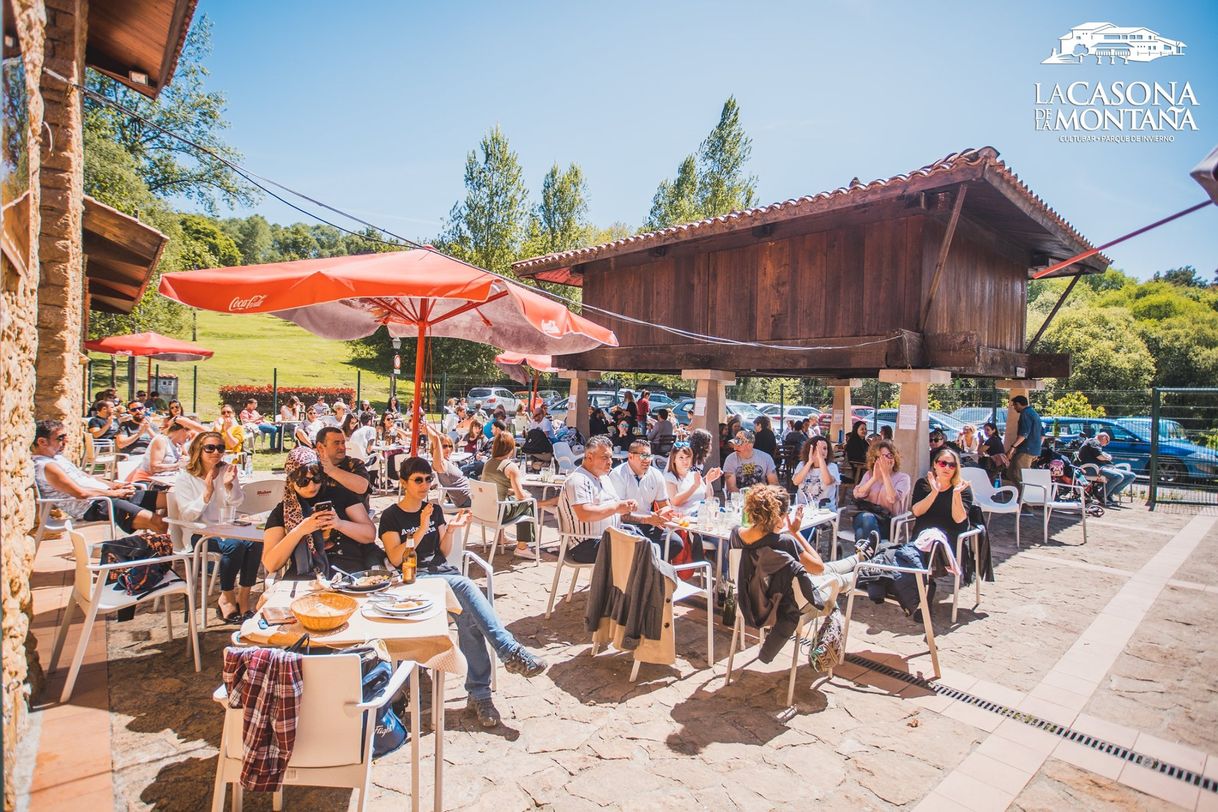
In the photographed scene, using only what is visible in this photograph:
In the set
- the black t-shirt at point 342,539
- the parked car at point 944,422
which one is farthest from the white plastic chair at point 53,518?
the parked car at point 944,422

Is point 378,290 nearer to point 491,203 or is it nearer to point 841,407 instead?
point 841,407

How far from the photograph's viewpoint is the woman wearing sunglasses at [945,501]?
5500 mm


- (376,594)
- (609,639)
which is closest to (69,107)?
(376,594)

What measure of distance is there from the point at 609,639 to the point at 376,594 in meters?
1.92

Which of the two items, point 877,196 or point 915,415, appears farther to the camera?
point 915,415

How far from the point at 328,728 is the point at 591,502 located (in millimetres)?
2959

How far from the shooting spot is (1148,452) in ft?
45.4

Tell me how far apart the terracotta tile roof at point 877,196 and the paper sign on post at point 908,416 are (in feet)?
10.3

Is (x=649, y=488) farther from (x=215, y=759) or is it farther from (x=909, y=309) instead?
(x=909, y=309)

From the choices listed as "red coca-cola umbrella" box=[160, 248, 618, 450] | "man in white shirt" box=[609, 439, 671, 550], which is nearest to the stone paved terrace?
"man in white shirt" box=[609, 439, 671, 550]

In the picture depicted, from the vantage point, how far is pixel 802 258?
34.2 ft

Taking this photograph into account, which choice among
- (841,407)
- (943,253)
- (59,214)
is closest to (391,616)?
(59,214)

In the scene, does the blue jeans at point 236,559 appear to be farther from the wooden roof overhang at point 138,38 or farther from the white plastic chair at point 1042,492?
the white plastic chair at point 1042,492

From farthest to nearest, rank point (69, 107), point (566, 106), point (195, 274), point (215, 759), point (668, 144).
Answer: point (668, 144)
point (566, 106)
point (69, 107)
point (195, 274)
point (215, 759)
